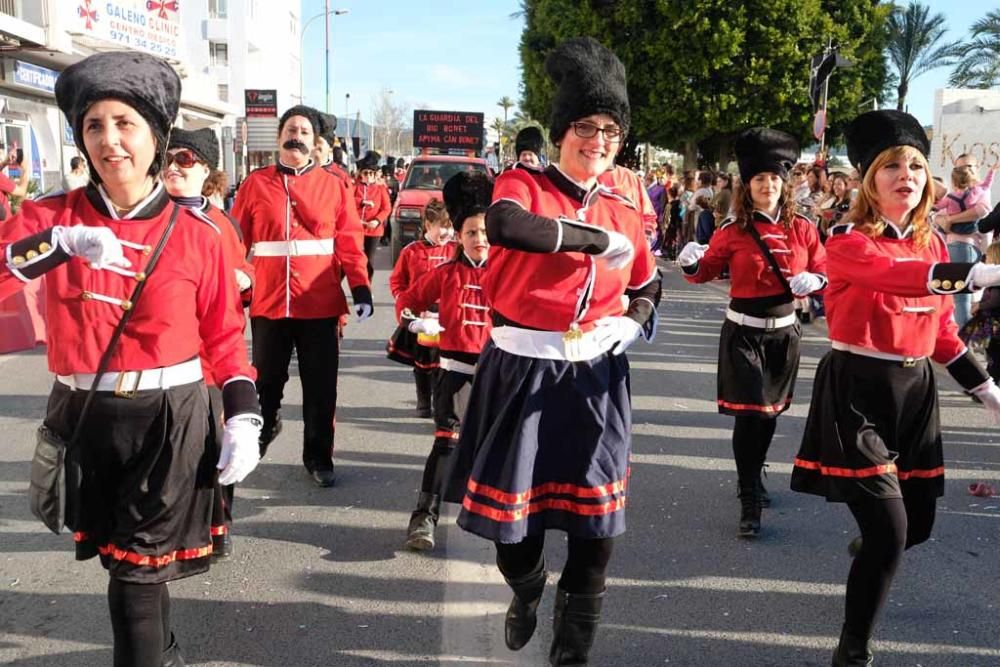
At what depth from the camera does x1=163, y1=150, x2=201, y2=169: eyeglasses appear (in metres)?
4.56

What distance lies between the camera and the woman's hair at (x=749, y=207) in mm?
5160

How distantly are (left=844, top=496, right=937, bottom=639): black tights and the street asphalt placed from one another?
0.33 metres

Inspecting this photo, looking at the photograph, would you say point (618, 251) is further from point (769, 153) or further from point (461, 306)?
point (769, 153)

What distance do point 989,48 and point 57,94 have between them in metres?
35.5

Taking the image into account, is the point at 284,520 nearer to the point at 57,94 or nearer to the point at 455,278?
the point at 455,278

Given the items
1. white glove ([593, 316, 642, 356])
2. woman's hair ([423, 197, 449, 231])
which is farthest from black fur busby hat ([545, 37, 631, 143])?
woman's hair ([423, 197, 449, 231])

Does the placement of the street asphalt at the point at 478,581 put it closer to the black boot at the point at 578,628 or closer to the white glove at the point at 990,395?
the black boot at the point at 578,628

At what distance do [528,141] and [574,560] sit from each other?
20.2 feet

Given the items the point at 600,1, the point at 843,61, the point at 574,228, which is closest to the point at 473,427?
the point at 574,228

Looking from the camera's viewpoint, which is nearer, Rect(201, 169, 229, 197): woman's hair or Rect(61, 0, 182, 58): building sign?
Rect(201, 169, 229, 197): woman's hair

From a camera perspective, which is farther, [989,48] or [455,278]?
[989,48]

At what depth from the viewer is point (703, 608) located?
4.05 metres

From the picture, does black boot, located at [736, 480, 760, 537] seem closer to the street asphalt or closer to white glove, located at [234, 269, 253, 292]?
the street asphalt

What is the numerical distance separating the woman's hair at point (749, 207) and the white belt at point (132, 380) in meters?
3.23
